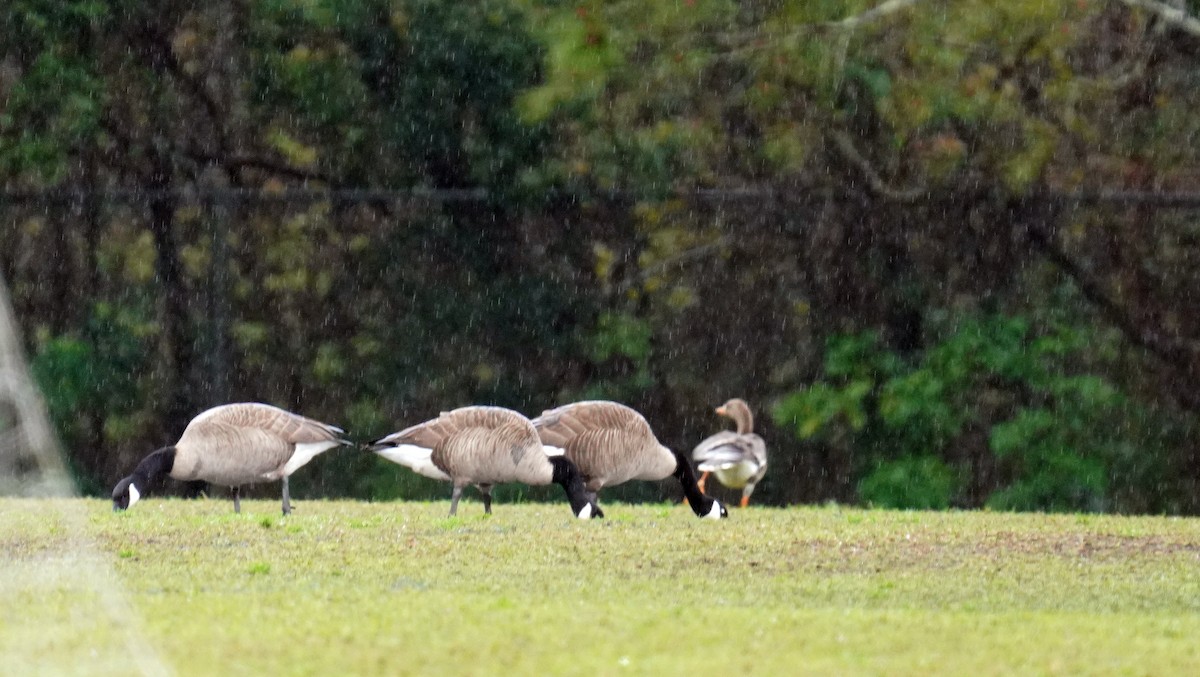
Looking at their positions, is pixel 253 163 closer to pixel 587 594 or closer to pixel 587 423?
pixel 587 423

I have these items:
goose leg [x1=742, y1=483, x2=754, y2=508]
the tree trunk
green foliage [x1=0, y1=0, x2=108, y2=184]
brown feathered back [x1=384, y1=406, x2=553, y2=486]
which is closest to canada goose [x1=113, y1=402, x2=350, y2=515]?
brown feathered back [x1=384, y1=406, x2=553, y2=486]

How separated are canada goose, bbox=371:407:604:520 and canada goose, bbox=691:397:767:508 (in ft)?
7.15

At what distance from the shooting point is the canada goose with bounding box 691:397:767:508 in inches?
595

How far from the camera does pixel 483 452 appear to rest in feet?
Answer: 41.8

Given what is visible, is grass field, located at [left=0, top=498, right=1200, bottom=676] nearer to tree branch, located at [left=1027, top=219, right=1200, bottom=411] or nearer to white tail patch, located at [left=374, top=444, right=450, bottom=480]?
white tail patch, located at [left=374, top=444, right=450, bottom=480]

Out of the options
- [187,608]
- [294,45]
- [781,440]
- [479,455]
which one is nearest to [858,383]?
[781,440]

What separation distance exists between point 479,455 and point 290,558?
257cm

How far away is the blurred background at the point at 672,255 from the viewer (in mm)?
16031

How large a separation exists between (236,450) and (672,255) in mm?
4817

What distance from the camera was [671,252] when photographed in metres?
16.5

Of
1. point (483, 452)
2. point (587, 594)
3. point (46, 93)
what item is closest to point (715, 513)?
point (483, 452)

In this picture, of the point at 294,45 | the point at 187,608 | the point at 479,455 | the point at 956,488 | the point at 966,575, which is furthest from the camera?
the point at 294,45

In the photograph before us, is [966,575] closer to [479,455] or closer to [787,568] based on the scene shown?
[787,568]

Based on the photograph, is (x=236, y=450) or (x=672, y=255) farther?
(x=672, y=255)
